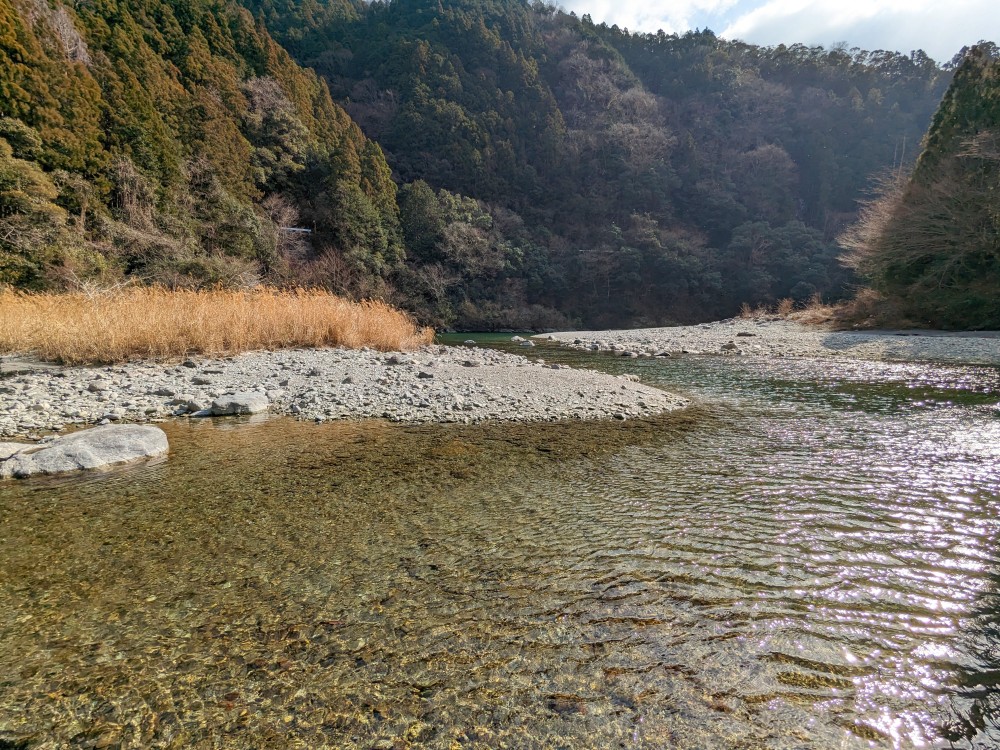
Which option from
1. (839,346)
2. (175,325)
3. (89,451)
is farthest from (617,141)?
(89,451)

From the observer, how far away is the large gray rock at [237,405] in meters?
5.84

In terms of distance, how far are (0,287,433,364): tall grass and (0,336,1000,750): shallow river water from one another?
5266 mm

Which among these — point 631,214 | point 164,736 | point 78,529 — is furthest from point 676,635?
point 631,214

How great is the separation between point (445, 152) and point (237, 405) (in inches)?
1510

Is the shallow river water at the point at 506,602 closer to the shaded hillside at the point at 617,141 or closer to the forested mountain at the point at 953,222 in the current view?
the forested mountain at the point at 953,222

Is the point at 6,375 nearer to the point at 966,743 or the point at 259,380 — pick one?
the point at 259,380

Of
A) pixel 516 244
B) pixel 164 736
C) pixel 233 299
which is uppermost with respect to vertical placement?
pixel 516 244

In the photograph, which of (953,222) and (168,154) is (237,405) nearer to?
(168,154)

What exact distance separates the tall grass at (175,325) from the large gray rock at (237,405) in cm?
349

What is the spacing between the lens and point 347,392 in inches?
260

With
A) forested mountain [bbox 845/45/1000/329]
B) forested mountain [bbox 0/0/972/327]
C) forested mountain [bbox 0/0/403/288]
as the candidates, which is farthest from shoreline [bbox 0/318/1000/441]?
forested mountain [bbox 845/45/1000/329]

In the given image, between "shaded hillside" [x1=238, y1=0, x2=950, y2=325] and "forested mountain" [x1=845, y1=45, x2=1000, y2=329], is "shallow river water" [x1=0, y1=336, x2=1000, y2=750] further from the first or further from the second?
"shaded hillside" [x1=238, y1=0, x2=950, y2=325]

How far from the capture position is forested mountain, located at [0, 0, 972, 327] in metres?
16.8

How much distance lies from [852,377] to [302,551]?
33.3 ft
